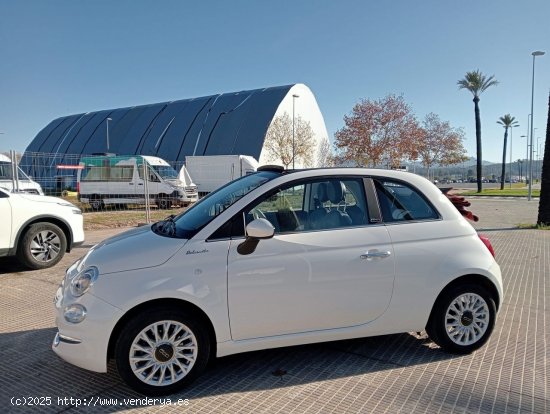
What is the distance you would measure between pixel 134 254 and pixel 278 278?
3.55 ft

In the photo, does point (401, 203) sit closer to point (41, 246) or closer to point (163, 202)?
point (41, 246)

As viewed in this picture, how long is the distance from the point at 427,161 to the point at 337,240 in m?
43.2

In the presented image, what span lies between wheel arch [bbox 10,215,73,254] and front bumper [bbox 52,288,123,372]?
4342mm

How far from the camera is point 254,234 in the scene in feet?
9.80

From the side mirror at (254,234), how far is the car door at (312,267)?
0.04 meters

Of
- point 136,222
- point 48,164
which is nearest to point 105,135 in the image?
point 48,164

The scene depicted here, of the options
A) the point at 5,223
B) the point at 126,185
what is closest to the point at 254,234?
the point at 5,223

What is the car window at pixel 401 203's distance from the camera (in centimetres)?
359

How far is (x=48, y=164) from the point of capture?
73.2 feet

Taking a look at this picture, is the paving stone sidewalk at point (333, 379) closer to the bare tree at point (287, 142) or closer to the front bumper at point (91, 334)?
the front bumper at point (91, 334)

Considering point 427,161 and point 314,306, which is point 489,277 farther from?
point 427,161

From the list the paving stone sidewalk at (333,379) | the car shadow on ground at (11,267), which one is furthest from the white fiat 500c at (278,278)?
the car shadow on ground at (11,267)

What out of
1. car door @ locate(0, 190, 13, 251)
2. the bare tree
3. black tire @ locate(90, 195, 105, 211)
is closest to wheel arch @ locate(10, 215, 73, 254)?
car door @ locate(0, 190, 13, 251)

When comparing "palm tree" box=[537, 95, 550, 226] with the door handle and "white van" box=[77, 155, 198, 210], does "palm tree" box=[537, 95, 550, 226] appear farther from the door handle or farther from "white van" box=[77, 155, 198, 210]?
"white van" box=[77, 155, 198, 210]
